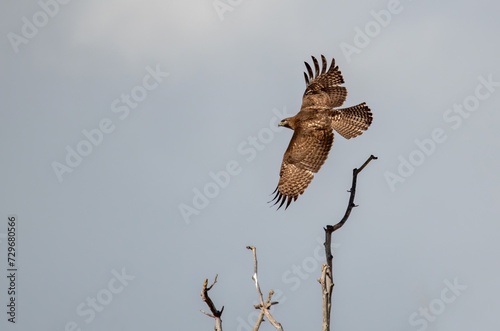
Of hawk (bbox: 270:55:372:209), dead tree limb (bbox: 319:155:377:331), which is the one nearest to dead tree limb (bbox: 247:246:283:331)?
dead tree limb (bbox: 319:155:377:331)

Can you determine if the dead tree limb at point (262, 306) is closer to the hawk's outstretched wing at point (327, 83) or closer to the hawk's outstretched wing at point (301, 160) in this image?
the hawk's outstretched wing at point (301, 160)

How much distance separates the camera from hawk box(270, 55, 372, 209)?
907 inches

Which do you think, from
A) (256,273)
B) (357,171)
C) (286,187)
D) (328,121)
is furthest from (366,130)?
(256,273)

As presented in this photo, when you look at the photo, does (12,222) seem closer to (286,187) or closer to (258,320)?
(286,187)

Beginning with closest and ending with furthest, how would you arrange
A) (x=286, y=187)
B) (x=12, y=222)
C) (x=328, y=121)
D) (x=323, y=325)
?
(x=323, y=325)
(x=286, y=187)
(x=328, y=121)
(x=12, y=222)

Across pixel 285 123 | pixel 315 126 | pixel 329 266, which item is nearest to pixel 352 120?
pixel 315 126

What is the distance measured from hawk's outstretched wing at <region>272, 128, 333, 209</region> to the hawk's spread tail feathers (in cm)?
35

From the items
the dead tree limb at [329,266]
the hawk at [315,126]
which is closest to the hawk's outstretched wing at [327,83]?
the hawk at [315,126]

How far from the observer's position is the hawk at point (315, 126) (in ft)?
75.6

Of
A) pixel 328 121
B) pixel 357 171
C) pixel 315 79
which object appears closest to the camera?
pixel 357 171

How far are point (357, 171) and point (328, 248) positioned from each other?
1.66m

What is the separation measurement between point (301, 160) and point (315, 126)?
4.29 ft

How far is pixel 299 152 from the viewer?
2361 centimetres

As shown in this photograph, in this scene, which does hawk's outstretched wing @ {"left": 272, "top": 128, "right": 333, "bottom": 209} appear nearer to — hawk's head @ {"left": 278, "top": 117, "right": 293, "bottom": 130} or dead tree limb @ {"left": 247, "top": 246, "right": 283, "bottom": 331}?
hawk's head @ {"left": 278, "top": 117, "right": 293, "bottom": 130}
